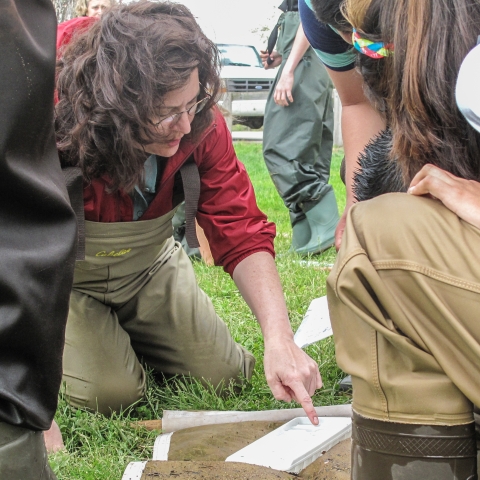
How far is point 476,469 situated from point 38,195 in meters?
0.82

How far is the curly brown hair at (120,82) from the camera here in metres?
1.96

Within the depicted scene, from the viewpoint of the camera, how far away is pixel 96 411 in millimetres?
2373

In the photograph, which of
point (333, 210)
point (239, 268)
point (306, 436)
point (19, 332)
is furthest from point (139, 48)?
point (333, 210)

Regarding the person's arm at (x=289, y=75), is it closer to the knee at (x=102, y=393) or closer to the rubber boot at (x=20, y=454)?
the knee at (x=102, y=393)

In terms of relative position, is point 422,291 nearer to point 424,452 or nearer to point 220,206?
point 424,452

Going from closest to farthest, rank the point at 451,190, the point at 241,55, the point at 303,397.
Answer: the point at 451,190, the point at 303,397, the point at 241,55

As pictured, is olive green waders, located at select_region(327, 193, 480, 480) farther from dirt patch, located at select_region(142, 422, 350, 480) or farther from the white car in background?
the white car in background

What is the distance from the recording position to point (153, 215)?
2.39 metres

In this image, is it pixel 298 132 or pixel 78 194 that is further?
pixel 298 132

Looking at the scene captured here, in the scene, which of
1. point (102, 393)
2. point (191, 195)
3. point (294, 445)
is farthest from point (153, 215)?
point (294, 445)

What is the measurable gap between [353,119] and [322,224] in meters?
2.08

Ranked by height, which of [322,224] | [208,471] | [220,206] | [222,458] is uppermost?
[220,206]

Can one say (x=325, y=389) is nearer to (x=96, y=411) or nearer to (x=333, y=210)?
(x=96, y=411)

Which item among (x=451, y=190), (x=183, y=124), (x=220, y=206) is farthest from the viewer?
(x=220, y=206)
